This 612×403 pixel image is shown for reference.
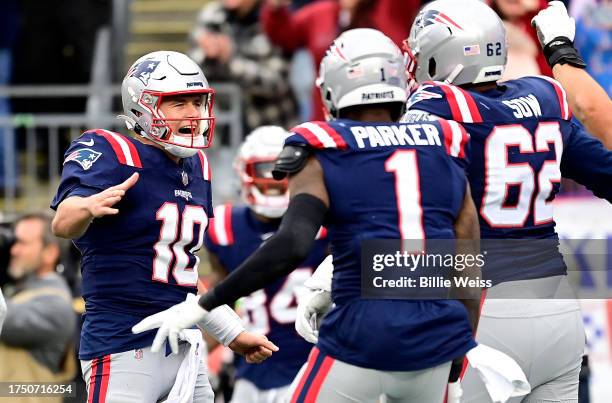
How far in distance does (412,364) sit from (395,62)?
45.3 inches

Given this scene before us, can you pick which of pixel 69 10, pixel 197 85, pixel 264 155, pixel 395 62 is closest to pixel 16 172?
pixel 69 10

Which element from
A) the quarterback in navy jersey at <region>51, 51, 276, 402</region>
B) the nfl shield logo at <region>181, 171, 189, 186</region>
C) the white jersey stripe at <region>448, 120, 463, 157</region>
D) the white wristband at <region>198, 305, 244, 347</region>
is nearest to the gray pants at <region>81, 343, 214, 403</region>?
the quarterback in navy jersey at <region>51, 51, 276, 402</region>

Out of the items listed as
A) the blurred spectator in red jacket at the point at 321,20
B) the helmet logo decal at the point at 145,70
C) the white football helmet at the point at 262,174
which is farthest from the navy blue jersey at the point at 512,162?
the blurred spectator in red jacket at the point at 321,20

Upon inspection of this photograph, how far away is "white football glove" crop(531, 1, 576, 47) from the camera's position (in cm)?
559

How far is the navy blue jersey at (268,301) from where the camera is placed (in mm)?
7266

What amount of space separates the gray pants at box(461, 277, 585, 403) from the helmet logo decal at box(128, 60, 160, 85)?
5.22ft

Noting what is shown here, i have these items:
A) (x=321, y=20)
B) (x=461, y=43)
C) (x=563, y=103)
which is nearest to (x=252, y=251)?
(x=461, y=43)

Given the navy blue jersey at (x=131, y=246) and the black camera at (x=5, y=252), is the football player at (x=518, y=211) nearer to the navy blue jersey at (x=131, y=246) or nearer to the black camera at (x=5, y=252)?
the navy blue jersey at (x=131, y=246)

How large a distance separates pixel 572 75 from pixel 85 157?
1.86m

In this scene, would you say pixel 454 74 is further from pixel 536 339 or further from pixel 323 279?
pixel 536 339

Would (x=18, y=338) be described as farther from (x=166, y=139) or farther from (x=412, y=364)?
(x=412, y=364)

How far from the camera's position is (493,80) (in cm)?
548

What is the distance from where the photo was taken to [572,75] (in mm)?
5434

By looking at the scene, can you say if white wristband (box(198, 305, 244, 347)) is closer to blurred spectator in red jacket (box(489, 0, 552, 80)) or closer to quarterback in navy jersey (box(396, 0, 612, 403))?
quarterback in navy jersey (box(396, 0, 612, 403))
